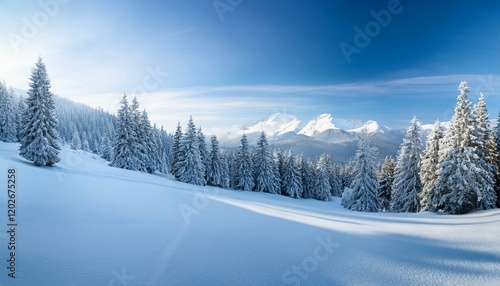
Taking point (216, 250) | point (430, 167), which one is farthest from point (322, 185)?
point (216, 250)

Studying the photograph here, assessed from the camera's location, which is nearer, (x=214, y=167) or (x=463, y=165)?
(x=463, y=165)

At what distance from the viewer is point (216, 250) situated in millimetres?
7555

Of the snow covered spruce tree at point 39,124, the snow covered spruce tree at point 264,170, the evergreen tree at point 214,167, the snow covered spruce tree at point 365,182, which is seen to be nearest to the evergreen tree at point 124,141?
the snow covered spruce tree at point 39,124

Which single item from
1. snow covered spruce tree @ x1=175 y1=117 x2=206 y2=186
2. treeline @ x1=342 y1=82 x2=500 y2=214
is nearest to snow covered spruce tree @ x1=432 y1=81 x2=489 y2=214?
treeline @ x1=342 y1=82 x2=500 y2=214

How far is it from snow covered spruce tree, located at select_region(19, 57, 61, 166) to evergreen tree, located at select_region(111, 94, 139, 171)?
12.6 metres

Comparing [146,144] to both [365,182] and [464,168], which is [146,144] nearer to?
[365,182]

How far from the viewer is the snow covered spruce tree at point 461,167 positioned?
2062cm

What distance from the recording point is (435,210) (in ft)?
77.8

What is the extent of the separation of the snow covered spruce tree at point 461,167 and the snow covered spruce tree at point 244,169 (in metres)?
30.3

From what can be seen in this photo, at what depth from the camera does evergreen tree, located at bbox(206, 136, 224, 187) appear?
47.5 meters

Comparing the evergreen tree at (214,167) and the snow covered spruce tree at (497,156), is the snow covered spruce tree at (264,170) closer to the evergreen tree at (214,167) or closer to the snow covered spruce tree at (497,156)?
the evergreen tree at (214,167)

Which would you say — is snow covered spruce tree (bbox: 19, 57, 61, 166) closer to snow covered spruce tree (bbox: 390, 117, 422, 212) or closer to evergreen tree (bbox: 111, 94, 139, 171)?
evergreen tree (bbox: 111, 94, 139, 171)

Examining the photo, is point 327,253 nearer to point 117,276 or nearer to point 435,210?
point 117,276

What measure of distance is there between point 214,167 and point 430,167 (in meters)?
34.5
